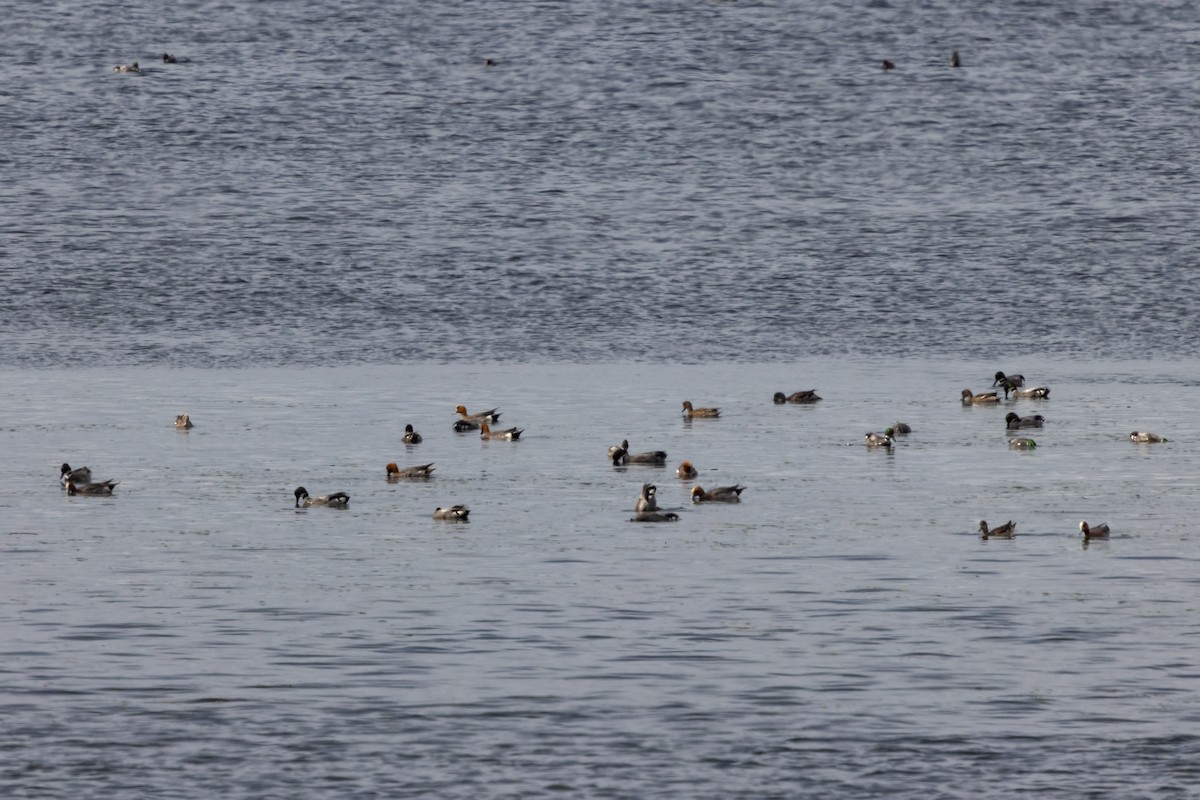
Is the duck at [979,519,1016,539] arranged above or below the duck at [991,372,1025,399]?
below

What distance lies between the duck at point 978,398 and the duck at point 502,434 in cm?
892

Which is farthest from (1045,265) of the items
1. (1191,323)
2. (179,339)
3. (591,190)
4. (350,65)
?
(350,65)

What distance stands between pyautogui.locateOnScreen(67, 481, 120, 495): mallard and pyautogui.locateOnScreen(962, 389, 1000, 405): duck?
55.6ft

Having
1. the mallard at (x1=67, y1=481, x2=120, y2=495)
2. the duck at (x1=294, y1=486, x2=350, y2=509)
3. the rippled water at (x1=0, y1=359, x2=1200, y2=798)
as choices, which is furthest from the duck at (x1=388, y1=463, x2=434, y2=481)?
the mallard at (x1=67, y1=481, x2=120, y2=495)

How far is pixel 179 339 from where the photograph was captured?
50.9m

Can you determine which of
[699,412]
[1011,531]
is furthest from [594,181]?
[1011,531]

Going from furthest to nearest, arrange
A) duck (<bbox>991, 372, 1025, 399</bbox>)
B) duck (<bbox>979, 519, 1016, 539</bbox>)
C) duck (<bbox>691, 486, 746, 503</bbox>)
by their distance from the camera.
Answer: duck (<bbox>991, 372, 1025, 399</bbox>) → duck (<bbox>691, 486, 746, 503</bbox>) → duck (<bbox>979, 519, 1016, 539</bbox>)

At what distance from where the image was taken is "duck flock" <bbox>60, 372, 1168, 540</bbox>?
102 feet

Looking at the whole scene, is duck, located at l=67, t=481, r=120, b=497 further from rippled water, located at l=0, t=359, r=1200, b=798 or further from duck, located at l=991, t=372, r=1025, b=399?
duck, located at l=991, t=372, r=1025, b=399

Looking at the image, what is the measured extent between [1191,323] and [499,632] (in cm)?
3177

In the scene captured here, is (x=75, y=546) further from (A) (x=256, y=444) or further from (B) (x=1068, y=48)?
(B) (x=1068, y=48)

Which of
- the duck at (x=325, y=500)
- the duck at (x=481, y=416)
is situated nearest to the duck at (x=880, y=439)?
the duck at (x=481, y=416)

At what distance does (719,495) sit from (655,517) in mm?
1751

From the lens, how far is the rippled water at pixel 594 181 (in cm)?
5250
